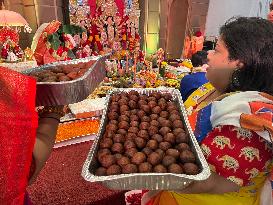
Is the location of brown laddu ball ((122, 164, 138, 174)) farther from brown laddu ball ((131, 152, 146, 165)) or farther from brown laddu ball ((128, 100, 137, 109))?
brown laddu ball ((128, 100, 137, 109))

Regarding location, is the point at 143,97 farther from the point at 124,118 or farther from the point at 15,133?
the point at 15,133

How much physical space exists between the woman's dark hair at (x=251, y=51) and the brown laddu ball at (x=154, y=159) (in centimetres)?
49

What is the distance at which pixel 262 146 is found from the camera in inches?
38.5

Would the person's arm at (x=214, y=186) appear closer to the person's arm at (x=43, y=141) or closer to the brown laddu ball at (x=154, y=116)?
the brown laddu ball at (x=154, y=116)

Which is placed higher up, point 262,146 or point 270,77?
point 270,77

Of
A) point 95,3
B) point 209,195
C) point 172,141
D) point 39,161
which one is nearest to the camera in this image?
point 39,161

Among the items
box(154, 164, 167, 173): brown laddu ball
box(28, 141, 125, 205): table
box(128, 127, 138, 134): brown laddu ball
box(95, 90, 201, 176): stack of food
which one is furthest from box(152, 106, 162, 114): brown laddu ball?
box(28, 141, 125, 205): table

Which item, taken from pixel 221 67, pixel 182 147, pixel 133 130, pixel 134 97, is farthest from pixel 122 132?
pixel 221 67

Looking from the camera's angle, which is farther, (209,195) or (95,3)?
(95,3)

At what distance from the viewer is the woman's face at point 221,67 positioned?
3.67 ft

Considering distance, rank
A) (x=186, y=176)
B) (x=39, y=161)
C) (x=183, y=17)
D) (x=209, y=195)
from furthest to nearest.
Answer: (x=183, y=17) → (x=209, y=195) → (x=39, y=161) → (x=186, y=176)

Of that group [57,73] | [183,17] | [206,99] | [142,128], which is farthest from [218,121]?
[183,17]

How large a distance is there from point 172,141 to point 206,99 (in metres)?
0.48

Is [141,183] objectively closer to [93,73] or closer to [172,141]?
[172,141]
